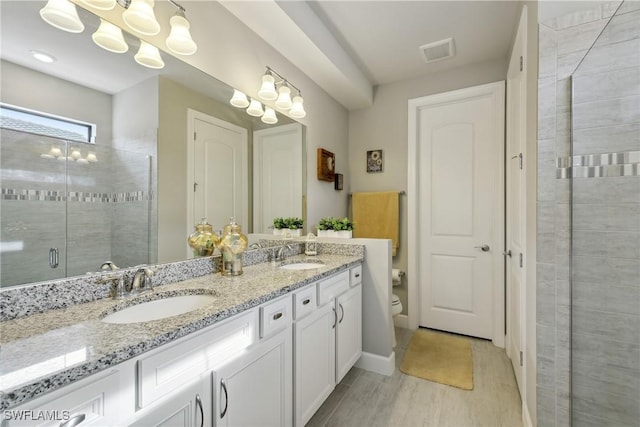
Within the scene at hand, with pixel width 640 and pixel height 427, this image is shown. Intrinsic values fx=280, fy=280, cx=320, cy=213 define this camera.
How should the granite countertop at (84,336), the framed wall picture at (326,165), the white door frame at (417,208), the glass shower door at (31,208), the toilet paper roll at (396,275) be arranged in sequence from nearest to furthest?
the granite countertop at (84,336), the glass shower door at (31,208), the white door frame at (417,208), the framed wall picture at (326,165), the toilet paper roll at (396,275)

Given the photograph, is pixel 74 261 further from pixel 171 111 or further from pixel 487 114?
pixel 487 114

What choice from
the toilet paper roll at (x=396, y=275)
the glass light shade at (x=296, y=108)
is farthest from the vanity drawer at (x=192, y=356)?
the toilet paper roll at (x=396, y=275)

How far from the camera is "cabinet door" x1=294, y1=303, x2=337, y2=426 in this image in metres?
1.35

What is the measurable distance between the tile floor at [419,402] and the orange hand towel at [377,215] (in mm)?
1287

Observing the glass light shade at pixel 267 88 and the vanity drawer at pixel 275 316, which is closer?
the vanity drawer at pixel 275 316

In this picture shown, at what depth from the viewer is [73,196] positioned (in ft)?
3.34

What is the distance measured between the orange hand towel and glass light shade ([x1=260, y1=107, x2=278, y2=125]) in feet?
4.29

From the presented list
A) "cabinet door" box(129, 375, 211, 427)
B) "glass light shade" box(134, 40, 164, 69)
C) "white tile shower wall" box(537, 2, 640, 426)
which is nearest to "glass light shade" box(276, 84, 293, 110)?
"glass light shade" box(134, 40, 164, 69)

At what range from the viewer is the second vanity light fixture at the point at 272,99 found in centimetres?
181

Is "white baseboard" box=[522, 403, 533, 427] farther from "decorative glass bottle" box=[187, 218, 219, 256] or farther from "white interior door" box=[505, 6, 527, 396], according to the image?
"decorative glass bottle" box=[187, 218, 219, 256]

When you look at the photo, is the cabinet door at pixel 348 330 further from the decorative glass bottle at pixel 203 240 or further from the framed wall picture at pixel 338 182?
the framed wall picture at pixel 338 182

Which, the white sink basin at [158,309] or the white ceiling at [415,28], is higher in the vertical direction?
the white ceiling at [415,28]

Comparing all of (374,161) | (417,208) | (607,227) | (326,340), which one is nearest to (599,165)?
(607,227)

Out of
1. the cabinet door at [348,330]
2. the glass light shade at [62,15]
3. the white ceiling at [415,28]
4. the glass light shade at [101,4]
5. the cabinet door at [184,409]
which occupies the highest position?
the white ceiling at [415,28]
